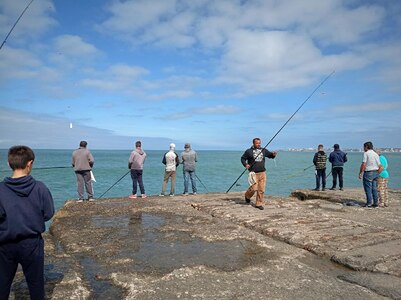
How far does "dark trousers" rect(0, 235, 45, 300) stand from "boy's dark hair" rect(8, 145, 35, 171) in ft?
2.21

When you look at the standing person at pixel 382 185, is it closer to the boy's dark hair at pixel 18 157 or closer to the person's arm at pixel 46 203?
the person's arm at pixel 46 203

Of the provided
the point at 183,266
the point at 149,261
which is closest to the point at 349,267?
the point at 183,266

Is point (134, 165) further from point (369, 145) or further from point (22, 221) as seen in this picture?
point (22, 221)

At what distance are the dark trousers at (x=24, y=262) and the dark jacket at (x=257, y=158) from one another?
608 centimetres

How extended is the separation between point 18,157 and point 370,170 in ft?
29.2

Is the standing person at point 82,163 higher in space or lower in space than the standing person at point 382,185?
higher

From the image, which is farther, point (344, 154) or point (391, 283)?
point (344, 154)

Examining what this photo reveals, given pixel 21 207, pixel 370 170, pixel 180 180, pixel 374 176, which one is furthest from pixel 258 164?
pixel 180 180

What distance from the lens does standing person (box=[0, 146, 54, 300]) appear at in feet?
8.72

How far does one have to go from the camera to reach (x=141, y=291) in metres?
3.54

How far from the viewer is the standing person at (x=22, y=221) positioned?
2658 mm

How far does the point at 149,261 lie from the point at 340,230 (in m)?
3.86

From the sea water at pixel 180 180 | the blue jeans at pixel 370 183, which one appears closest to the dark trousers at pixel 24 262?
the blue jeans at pixel 370 183

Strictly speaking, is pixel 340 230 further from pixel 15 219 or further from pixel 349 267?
pixel 15 219
